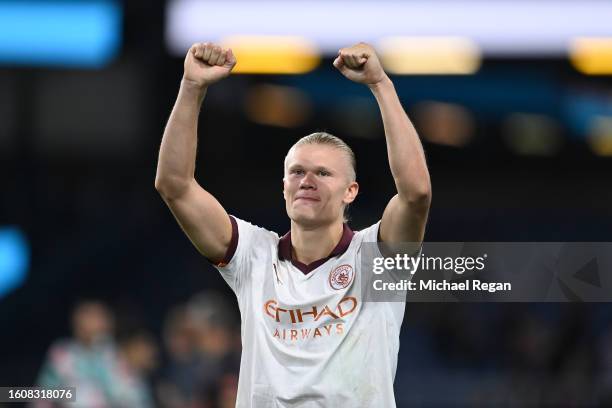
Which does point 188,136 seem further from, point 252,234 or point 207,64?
point 252,234

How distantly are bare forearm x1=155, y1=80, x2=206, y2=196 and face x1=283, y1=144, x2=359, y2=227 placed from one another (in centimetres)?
43

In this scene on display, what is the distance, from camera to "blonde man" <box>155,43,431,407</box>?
4.62 meters

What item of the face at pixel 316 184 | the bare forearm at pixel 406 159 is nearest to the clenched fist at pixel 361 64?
the bare forearm at pixel 406 159

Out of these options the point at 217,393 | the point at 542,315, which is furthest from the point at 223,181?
the point at 217,393

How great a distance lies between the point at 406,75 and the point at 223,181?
316 centimetres

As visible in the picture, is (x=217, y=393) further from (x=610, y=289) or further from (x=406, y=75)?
(x=406, y=75)

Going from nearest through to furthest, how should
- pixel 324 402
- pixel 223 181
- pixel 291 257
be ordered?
pixel 324 402, pixel 291 257, pixel 223 181

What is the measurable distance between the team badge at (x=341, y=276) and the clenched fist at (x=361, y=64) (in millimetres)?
782

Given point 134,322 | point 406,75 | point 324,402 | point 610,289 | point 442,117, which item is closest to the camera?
point 324,402

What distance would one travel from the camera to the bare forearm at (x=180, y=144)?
15.6 ft

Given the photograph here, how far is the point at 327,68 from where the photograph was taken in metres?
17.1

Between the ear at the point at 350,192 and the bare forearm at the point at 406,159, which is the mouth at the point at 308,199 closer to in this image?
the ear at the point at 350,192

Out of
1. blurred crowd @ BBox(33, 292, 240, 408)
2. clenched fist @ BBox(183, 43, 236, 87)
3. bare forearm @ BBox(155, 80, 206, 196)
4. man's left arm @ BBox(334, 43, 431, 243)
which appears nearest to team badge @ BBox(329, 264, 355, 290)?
man's left arm @ BBox(334, 43, 431, 243)

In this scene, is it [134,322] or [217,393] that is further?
[134,322]
